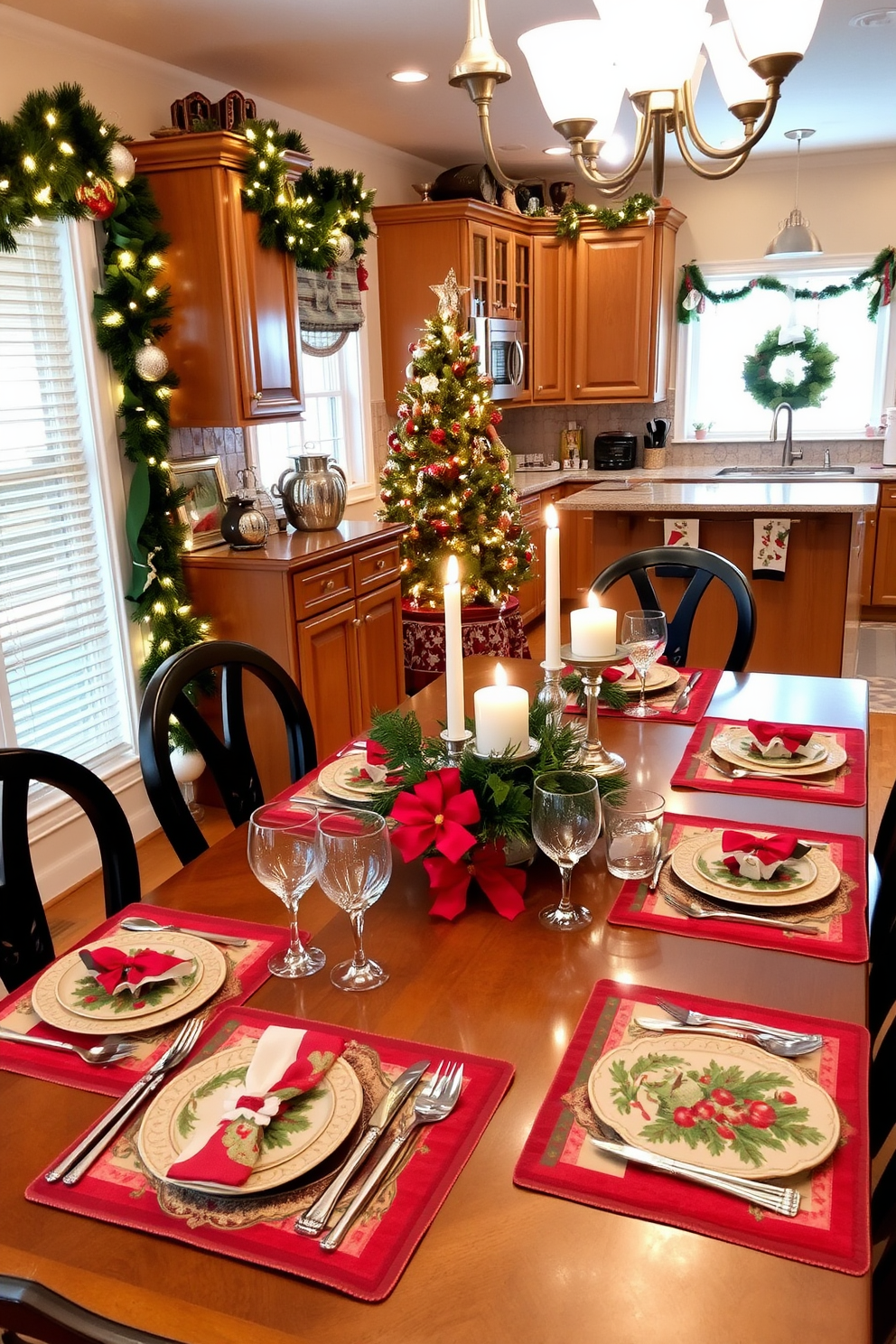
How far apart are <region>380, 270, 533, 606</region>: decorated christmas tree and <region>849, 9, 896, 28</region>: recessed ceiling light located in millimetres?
1856

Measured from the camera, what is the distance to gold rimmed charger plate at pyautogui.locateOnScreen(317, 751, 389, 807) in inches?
66.4

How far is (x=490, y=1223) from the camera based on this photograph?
2.87ft

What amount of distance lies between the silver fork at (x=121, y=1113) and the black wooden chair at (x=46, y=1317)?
0.36m

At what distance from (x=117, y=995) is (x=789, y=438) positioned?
5.85 metres

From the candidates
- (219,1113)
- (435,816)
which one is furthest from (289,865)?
(219,1113)

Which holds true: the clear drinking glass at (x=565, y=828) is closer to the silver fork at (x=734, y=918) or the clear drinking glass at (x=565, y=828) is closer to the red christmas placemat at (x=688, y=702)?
the silver fork at (x=734, y=918)

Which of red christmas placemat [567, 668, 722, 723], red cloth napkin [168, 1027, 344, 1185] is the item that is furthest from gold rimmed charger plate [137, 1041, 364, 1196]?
red christmas placemat [567, 668, 722, 723]

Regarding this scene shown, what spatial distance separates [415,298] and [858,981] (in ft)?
15.5

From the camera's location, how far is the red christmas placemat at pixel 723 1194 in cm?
84

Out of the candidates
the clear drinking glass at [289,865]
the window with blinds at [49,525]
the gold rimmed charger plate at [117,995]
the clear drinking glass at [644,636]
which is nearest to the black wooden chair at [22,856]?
the gold rimmed charger plate at [117,995]

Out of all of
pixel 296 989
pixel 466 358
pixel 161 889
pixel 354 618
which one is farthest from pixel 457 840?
pixel 466 358

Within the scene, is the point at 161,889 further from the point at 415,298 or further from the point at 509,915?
the point at 415,298

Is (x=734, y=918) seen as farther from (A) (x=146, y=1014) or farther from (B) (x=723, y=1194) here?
(A) (x=146, y=1014)

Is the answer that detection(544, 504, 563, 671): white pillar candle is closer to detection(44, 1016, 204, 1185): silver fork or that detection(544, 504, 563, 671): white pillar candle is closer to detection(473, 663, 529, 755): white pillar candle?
detection(473, 663, 529, 755): white pillar candle
